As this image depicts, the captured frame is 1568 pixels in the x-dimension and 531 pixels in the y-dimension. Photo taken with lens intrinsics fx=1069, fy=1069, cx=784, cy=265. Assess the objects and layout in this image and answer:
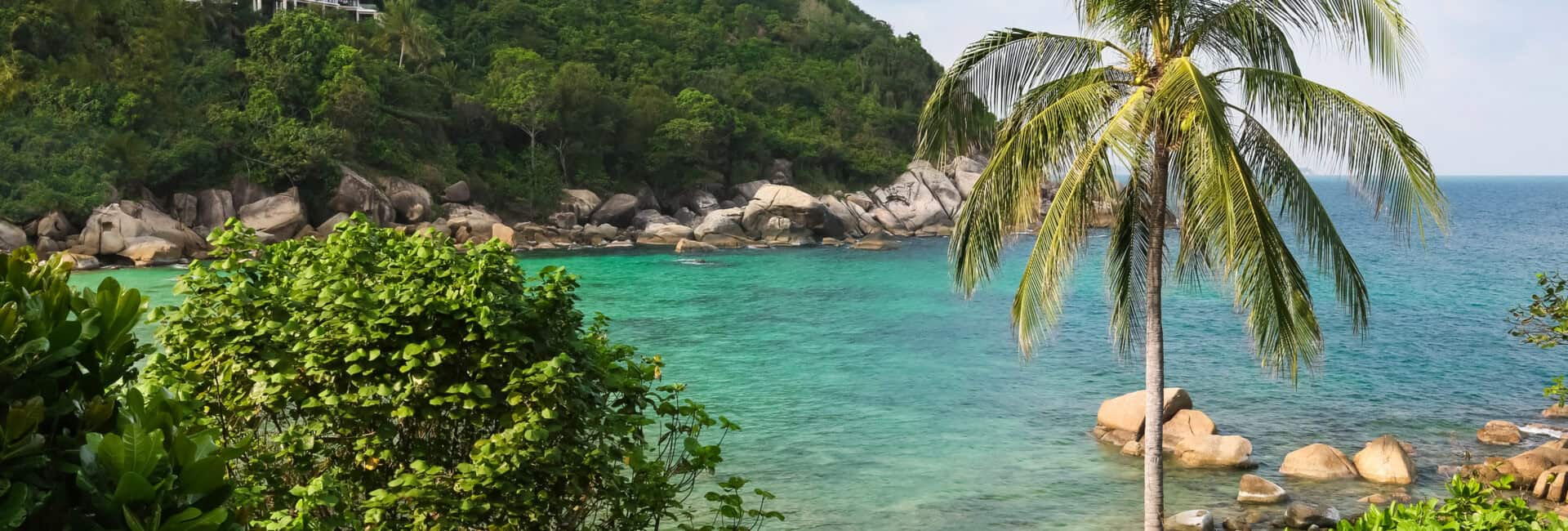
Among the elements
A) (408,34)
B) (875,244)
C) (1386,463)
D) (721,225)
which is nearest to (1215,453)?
(1386,463)

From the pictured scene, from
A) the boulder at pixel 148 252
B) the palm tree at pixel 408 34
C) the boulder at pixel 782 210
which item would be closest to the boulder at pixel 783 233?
the boulder at pixel 782 210

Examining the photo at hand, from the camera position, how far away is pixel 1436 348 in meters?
28.3

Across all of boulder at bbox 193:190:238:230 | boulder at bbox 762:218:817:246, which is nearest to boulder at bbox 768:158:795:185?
boulder at bbox 762:218:817:246

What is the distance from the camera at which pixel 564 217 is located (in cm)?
5181

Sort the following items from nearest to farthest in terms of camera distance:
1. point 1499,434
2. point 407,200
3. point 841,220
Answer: point 1499,434 → point 407,200 → point 841,220

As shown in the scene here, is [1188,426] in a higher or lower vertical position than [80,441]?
lower

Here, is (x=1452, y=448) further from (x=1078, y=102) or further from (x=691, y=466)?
(x=691, y=466)

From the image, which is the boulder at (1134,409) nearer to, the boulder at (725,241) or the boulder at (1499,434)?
the boulder at (1499,434)

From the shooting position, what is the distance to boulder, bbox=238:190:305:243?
134ft

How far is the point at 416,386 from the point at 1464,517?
5316 millimetres

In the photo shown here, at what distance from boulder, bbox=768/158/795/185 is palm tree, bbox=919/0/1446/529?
5132 centimetres

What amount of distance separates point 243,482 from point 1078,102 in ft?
23.8

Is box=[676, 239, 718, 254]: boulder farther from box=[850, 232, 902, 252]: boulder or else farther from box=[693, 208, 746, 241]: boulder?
box=[850, 232, 902, 252]: boulder

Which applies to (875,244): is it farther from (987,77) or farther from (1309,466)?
(987,77)
